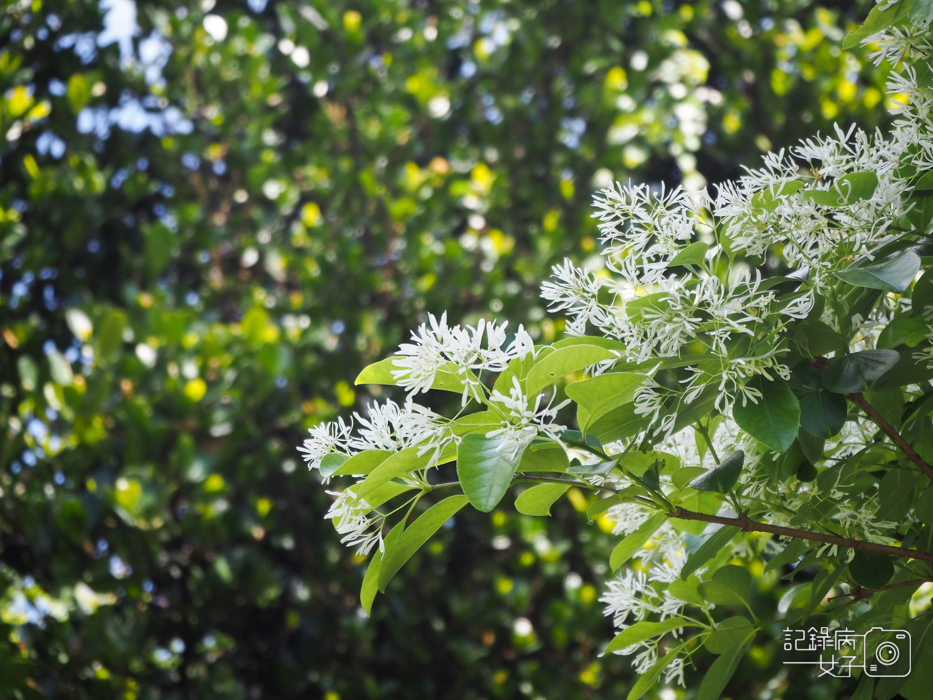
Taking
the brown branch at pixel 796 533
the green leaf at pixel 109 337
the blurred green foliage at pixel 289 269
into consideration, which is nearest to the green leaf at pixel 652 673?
the brown branch at pixel 796 533

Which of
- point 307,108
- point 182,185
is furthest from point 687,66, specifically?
point 182,185

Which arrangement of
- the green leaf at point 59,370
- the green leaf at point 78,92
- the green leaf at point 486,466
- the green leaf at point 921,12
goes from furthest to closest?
the green leaf at point 78,92, the green leaf at point 59,370, the green leaf at point 921,12, the green leaf at point 486,466

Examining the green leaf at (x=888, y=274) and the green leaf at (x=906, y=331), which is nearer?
the green leaf at (x=888, y=274)

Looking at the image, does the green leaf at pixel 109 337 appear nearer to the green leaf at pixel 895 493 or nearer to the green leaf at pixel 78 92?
the green leaf at pixel 78 92

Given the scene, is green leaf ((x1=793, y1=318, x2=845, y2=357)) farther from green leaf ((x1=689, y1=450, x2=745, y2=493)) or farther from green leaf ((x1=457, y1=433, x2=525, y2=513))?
green leaf ((x1=457, y1=433, x2=525, y2=513))

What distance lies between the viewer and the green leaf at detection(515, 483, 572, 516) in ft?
1.75

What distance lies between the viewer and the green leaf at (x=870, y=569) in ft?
1.82

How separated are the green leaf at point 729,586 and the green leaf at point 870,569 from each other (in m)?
0.09

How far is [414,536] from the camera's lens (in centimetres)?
52

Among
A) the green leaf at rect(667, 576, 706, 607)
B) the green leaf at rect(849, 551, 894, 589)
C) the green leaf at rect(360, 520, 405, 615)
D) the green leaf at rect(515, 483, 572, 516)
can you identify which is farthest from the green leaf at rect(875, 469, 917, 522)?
the green leaf at rect(360, 520, 405, 615)

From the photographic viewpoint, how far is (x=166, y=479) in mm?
1486

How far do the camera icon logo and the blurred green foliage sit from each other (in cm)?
108

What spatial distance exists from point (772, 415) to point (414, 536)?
0.24 m

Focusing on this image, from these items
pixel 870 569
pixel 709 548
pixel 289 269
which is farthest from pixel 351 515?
pixel 289 269
